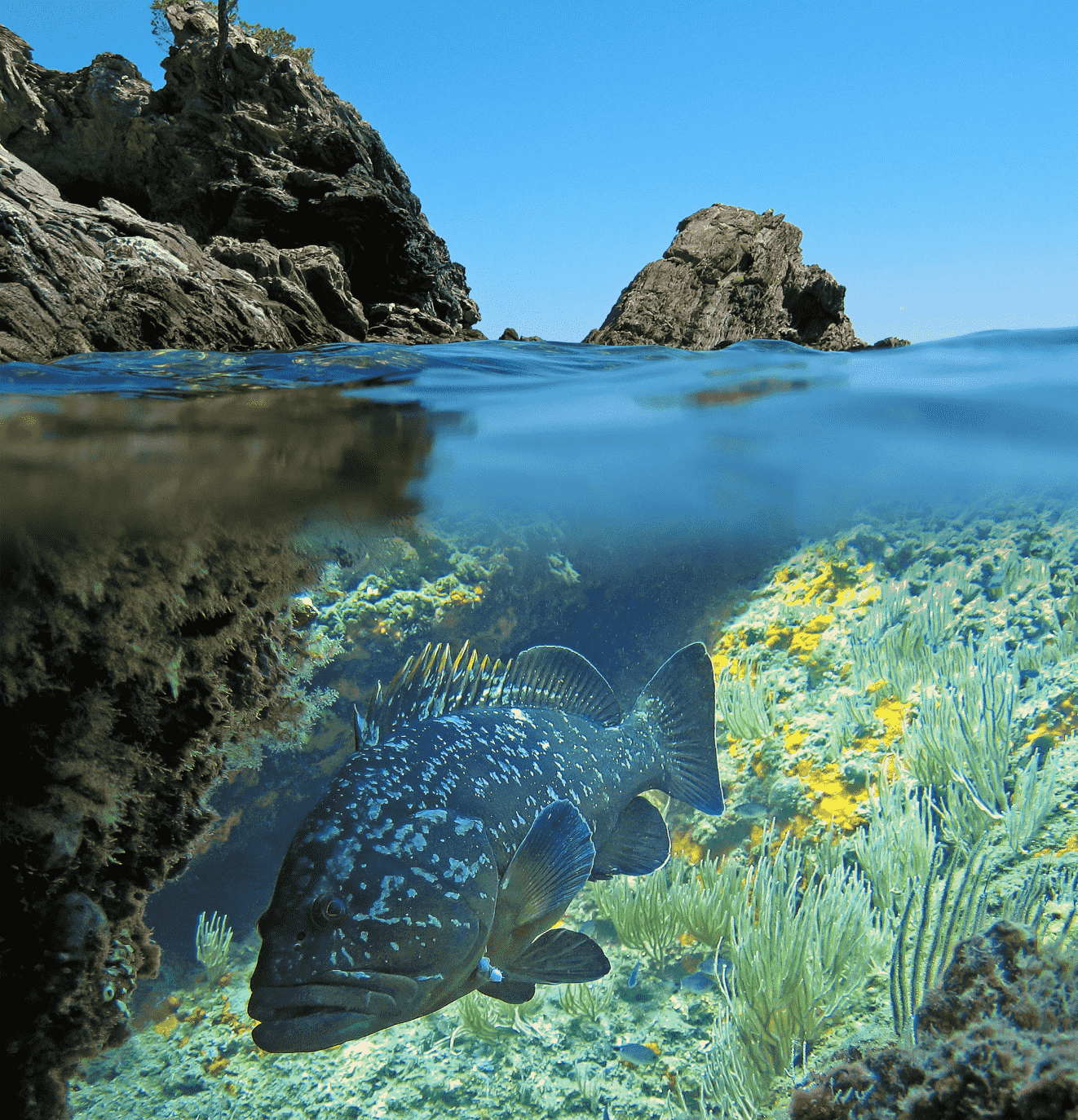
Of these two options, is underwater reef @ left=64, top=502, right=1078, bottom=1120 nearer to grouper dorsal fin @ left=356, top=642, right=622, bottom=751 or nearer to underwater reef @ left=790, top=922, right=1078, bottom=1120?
underwater reef @ left=790, top=922, right=1078, bottom=1120

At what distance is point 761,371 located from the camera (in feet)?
23.7

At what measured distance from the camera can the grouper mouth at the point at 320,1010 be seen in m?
2.47

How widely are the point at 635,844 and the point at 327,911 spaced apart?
1.83 m

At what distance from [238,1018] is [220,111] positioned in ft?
92.1

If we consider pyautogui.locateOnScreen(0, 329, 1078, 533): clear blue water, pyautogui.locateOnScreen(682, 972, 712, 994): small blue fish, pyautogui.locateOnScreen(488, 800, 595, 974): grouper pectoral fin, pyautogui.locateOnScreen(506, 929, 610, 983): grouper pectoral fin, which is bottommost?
pyautogui.locateOnScreen(682, 972, 712, 994): small blue fish

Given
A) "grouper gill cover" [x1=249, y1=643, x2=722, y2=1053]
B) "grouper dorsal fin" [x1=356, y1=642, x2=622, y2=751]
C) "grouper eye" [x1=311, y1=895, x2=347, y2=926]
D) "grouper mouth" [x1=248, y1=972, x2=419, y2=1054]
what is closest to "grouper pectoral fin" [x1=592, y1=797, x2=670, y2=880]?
"grouper gill cover" [x1=249, y1=643, x2=722, y2=1053]

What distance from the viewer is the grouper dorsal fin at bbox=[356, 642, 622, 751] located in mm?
3428

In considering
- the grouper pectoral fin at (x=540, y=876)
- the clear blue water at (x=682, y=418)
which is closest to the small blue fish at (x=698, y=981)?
the grouper pectoral fin at (x=540, y=876)

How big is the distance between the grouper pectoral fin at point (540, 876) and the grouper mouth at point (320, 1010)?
1.88 feet

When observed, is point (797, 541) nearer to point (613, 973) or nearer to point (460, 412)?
point (460, 412)

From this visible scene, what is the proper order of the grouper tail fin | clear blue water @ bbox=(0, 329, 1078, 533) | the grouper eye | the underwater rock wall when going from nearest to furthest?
the grouper eye
the underwater rock wall
the grouper tail fin
clear blue water @ bbox=(0, 329, 1078, 533)

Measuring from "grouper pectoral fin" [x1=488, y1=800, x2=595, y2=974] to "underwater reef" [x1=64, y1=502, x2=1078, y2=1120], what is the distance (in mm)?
1236

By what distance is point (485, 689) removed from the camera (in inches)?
147

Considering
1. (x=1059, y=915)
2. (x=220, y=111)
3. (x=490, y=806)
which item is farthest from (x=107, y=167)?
(x=1059, y=915)
